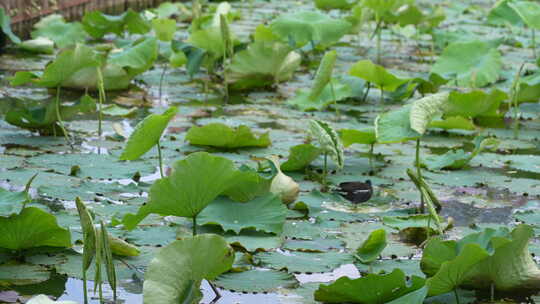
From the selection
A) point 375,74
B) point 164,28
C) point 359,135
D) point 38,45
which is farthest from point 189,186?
point 38,45

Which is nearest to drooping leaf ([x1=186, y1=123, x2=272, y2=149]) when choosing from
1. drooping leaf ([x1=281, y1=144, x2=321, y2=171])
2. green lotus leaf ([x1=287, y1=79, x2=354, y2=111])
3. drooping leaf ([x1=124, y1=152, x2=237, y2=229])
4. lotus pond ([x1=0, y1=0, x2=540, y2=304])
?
lotus pond ([x1=0, y1=0, x2=540, y2=304])

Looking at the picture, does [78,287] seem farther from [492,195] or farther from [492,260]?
[492,195]

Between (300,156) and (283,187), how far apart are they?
1.07ft

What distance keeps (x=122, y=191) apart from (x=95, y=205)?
0.50 ft

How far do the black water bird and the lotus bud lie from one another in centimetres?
19

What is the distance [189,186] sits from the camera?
1.85 meters

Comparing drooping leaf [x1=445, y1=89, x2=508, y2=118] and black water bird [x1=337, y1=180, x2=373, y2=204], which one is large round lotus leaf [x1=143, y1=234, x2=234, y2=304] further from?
drooping leaf [x1=445, y1=89, x2=508, y2=118]

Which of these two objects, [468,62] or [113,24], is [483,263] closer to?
[468,62]

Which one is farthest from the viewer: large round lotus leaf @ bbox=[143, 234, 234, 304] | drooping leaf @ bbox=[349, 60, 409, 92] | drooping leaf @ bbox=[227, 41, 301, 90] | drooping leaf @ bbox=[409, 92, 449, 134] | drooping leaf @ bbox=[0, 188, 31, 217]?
drooping leaf @ bbox=[227, 41, 301, 90]

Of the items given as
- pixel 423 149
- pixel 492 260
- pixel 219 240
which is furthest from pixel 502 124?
pixel 219 240

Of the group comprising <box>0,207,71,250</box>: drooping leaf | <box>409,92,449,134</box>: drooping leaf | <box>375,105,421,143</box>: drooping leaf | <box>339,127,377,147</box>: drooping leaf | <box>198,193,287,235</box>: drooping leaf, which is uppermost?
<box>409,92,449,134</box>: drooping leaf

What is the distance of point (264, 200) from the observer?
84.1 inches

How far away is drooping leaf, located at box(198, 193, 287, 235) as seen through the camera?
2.07 m

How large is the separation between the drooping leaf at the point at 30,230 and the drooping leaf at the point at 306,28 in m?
2.21
